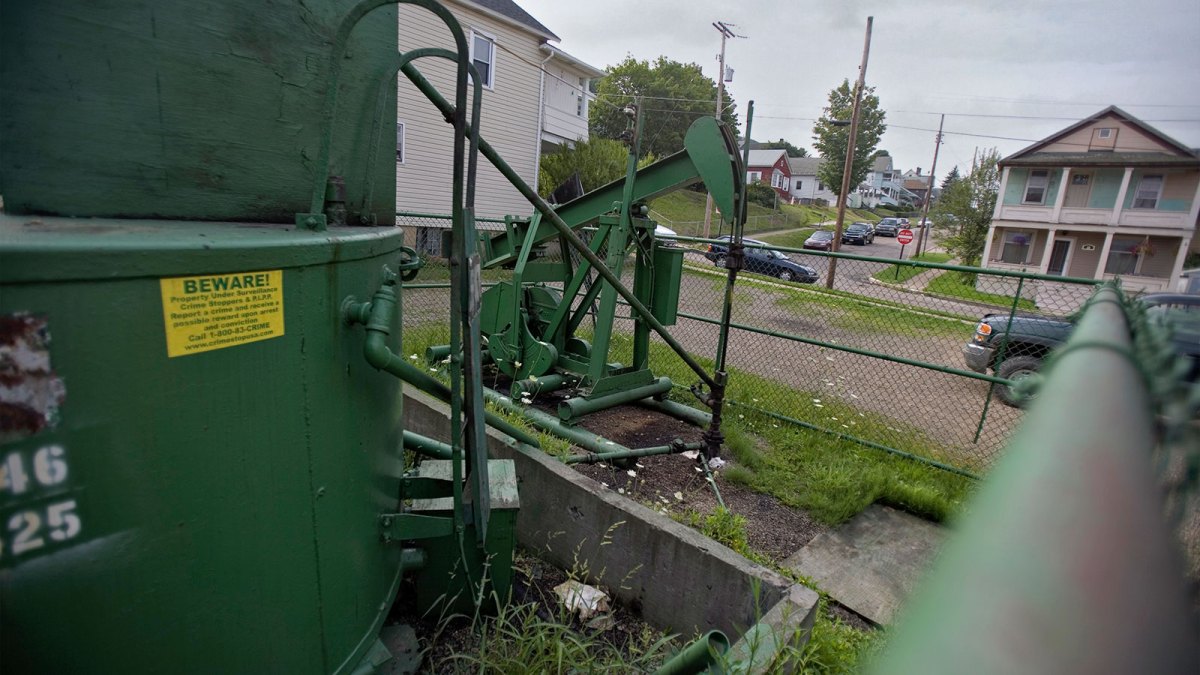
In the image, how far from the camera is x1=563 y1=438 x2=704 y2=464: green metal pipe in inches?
156

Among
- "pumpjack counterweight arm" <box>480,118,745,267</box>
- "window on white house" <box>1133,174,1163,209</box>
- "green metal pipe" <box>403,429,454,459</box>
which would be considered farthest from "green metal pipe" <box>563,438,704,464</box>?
"window on white house" <box>1133,174,1163,209</box>

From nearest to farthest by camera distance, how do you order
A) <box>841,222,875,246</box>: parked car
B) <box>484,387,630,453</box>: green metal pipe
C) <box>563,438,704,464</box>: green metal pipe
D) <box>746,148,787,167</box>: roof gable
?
<box>563,438,704,464</box>: green metal pipe
<box>484,387,630,453</box>: green metal pipe
<box>841,222,875,246</box>: parked car
<box>746,148,787,167</box>: roof gable

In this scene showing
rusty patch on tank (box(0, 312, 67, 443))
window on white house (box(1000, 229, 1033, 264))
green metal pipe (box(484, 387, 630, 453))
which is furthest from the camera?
window on white house (box(1000, 229, 1033, 264))

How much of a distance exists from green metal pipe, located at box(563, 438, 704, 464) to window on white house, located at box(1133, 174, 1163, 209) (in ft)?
40.5

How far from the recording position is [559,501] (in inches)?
125

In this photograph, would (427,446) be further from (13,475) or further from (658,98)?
(658,98)

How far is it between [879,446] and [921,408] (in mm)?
2074

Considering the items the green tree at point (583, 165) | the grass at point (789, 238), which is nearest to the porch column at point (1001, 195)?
the grass at point (789, 238)

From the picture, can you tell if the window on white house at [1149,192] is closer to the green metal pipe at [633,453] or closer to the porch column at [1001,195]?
the green metal pipe at [633,453]

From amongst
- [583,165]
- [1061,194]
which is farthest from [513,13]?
[1061,194]

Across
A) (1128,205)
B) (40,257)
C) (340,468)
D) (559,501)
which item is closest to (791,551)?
(559,501)

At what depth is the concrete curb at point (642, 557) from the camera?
2.50 metres

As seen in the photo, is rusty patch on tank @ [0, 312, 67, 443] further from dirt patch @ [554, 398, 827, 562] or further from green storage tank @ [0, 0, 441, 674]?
dirt patch @ [554, 398, 827, 562]

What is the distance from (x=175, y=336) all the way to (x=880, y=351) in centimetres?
753
